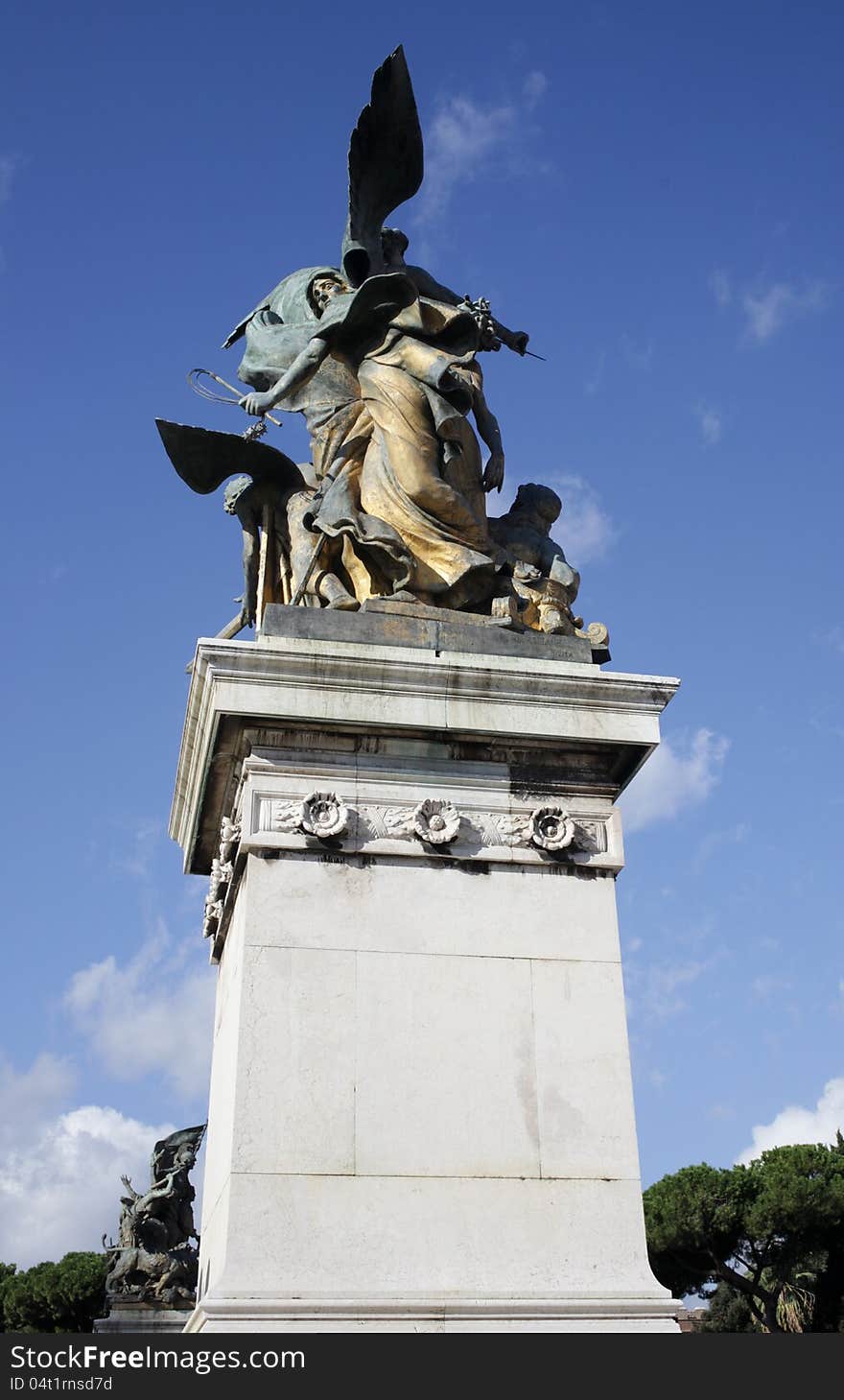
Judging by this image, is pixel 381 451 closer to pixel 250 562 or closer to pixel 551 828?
pixel 250 562

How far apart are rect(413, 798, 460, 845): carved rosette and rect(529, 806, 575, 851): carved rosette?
494 mm

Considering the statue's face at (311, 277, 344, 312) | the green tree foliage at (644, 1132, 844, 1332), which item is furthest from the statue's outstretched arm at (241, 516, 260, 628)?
the green tree foliage at (644, 1132, 844, 1332)

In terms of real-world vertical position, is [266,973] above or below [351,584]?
below

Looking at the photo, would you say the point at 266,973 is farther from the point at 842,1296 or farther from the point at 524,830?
the point at 842,1296

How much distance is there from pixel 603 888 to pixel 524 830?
23.4 inches

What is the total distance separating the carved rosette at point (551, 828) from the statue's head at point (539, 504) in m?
2.98

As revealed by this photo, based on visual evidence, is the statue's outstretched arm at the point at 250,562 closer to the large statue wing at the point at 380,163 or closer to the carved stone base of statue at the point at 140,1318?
the large statue wing at the point at 380,163

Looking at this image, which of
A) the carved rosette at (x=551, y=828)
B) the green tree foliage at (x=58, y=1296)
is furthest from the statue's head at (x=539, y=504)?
the green tree foliage at (x=58, y=1296)

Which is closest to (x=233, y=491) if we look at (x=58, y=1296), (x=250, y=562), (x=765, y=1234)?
(x=250, y=562)

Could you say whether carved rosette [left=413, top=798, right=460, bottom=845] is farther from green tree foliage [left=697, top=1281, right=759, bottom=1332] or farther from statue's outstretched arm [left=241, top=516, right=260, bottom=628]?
green tree foliage [left=697, top=1281, right=759, bottom=1332]

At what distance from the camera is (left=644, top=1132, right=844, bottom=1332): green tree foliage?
44.7 metres

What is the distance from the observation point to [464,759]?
8.50 metres

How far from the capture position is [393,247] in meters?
11.6
